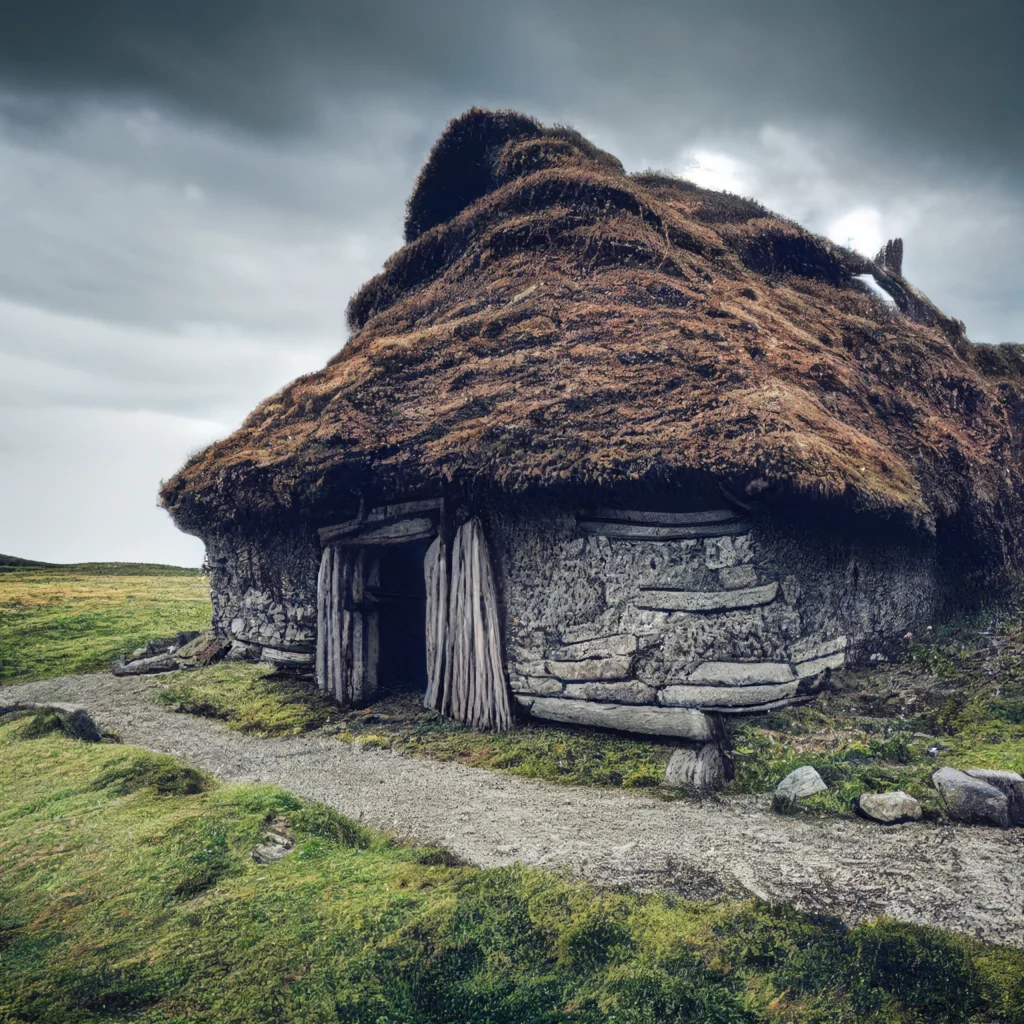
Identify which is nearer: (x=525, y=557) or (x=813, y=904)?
(x=813, y=904)

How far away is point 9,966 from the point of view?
292 cm

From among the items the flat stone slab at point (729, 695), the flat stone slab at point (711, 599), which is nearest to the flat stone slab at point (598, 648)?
the flat stone slab at point (711, 599)

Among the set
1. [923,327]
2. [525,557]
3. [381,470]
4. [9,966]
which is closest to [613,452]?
[525,557]

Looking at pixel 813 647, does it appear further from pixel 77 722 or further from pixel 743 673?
pixel 77 722

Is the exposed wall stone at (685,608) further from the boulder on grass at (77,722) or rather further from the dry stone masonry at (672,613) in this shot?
the boulder on grass at (77,722)

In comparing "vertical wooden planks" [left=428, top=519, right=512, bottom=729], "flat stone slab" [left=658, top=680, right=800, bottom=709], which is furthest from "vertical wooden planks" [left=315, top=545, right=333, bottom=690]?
"flat stone slab" [left=658, top=680, right=800, bottom=709]

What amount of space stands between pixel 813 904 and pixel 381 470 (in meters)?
6.22

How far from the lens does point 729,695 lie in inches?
250

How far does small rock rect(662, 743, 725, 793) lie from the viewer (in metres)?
5.44

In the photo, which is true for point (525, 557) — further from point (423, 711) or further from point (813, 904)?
point (813, 904)

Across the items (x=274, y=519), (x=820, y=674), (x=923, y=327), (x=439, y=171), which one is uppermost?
(x=439, y=171)

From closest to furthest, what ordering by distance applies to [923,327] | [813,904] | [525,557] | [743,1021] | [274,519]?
[743,1021]
[813,904]
[525,557]
[274,519]
[923,327]

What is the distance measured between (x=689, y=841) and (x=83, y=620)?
18163 millimetres

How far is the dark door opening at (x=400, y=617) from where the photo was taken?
9539 millimetres
